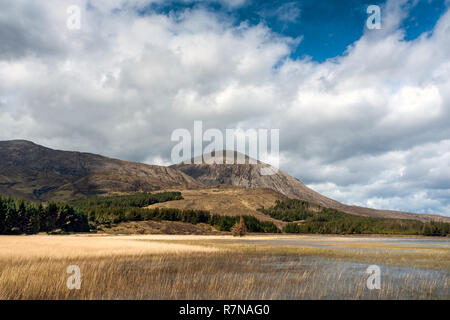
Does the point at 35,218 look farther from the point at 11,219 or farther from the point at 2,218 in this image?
the point at 2,218

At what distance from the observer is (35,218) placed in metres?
136

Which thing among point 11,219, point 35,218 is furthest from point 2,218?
point 35,218

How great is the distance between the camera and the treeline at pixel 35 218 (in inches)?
4938

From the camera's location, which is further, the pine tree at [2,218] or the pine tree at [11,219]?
the pine tree at [11,219]

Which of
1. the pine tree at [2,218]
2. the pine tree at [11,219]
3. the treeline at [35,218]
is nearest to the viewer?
the pine tree at [2,218]

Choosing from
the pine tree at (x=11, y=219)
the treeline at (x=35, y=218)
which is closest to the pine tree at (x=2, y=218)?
the treeline at (x=35, y=218)

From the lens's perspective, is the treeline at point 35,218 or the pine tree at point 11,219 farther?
the treeline at point 35,218

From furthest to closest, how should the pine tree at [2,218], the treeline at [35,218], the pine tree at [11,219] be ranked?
the treeline at [35,218] → the pine tree at [11,219] → the pine tree at [2,218]

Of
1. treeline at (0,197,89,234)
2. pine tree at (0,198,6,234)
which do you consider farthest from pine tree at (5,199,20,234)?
pine tree at (0,198,6,234)

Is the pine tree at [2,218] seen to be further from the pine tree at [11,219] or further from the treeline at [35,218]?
the pine tree at [11,219]

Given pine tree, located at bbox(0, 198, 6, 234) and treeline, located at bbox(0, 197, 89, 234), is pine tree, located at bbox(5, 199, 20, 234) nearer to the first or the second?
treeline, located at bbox(0, 197, 89, 234)

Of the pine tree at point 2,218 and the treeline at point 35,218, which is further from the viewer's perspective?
the treeline at point 35,218
